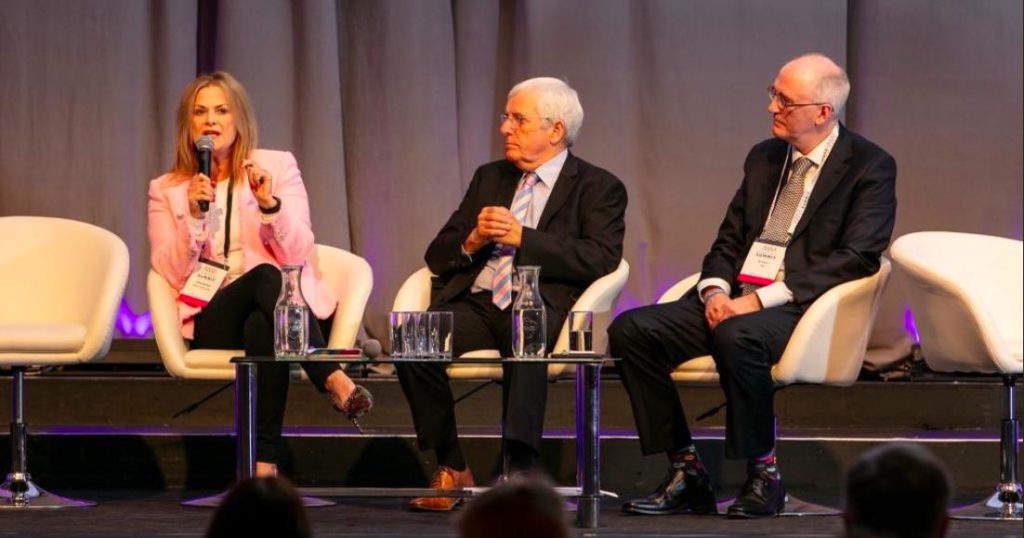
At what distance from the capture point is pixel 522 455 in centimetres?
464

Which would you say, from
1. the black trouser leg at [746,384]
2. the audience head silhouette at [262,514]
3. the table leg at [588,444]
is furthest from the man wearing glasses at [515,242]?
the audience head silhouette at [262,514]

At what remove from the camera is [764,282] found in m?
4.79

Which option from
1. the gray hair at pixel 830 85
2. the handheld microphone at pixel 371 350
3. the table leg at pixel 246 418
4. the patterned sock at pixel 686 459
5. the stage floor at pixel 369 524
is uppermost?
the gray hair at pixel 830 85

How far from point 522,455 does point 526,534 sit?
310cm

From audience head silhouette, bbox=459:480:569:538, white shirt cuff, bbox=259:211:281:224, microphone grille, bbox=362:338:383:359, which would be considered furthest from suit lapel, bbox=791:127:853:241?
audience head silhouette, bbox=459:480:569:538

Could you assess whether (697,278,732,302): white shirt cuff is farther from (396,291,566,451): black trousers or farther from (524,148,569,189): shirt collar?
(524,148,569,189): shirt collar

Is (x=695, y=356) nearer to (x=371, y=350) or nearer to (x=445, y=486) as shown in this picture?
(x=445, y=486)

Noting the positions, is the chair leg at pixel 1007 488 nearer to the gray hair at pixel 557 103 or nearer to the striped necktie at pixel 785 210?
the striped necktie at pixel 785 210

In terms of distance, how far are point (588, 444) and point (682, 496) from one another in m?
0.43

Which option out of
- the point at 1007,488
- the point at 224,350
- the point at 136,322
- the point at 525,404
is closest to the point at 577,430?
the point at 525,404

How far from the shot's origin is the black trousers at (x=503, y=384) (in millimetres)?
4598

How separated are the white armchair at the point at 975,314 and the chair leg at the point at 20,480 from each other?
253cm

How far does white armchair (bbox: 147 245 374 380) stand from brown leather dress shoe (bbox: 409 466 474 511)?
531 millimetres

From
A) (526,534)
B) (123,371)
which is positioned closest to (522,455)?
(123,371)
